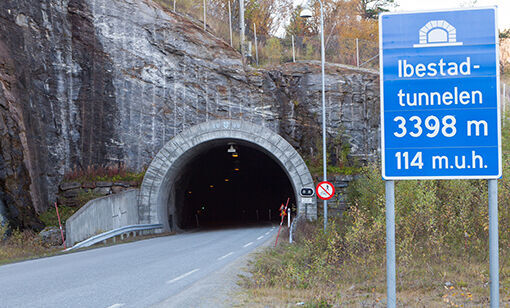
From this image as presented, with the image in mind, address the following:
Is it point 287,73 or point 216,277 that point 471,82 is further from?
point 287,73

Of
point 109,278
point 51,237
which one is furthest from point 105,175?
point 109,278

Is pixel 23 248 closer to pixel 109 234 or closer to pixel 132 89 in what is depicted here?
pixel 109 234

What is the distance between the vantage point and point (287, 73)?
30406 mm

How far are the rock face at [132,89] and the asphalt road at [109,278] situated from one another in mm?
9921

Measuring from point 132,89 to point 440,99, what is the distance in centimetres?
2430

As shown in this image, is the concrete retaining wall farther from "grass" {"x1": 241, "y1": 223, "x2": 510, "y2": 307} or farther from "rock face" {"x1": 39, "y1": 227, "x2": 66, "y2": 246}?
"grass" {"x1": 241, "y1": 223, "x2": 510, "y2": 307}

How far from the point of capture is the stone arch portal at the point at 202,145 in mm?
26547

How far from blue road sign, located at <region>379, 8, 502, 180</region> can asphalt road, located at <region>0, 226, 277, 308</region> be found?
468cm

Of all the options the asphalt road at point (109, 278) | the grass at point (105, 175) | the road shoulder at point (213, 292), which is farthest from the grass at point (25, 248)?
the road shoulder at point (213, 292)

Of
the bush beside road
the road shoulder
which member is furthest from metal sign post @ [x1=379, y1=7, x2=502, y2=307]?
the road shoulder

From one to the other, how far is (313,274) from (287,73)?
21.0 meters

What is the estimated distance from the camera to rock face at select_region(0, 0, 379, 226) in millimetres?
24078

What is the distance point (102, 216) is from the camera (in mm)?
21719

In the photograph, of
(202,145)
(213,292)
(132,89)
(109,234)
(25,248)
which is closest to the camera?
(213,292)
